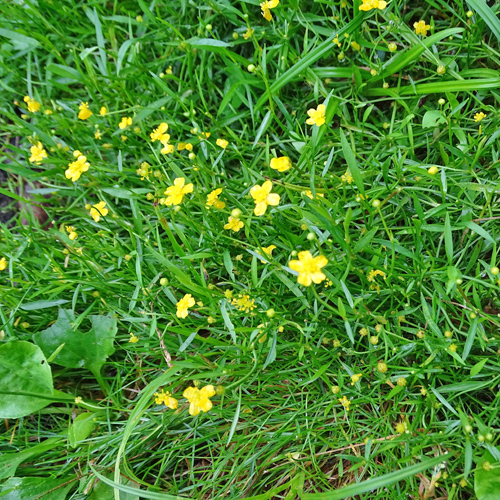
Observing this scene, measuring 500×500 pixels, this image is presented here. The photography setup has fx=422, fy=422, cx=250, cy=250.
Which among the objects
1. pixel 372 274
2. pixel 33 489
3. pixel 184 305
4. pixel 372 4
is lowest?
pixel 33 489

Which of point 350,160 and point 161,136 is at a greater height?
point 350,160

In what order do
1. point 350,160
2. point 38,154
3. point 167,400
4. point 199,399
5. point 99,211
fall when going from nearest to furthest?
1. point 199,399
2. point 350,160
3. point 167,400
4. point 99,211
5. point 38,154

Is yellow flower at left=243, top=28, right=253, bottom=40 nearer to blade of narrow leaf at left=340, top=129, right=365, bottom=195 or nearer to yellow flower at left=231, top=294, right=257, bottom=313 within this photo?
blade of narrow leaf at left=340, top=129, right=365, bottom=195

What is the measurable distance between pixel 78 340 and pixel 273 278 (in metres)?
0.96

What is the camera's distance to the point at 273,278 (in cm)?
179

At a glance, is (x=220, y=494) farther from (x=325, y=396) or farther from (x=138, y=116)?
(x=138, y=116)

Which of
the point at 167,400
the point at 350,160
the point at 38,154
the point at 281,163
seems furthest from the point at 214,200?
the point at 38,154

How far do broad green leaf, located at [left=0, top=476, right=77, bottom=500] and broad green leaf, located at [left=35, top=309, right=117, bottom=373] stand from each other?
48cm

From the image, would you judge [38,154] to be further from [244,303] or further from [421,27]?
[421,27]

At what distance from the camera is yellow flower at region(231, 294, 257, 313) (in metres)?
1.63

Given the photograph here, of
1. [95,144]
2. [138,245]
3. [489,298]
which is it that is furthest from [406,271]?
[95,144]

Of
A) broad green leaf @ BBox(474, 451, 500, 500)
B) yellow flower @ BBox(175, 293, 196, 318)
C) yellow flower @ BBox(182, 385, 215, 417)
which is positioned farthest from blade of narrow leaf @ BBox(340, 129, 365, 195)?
broad green leaf @ BBox(474, 451, 500, 500)

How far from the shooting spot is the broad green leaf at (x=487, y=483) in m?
1.39

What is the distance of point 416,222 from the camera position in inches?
61.0
